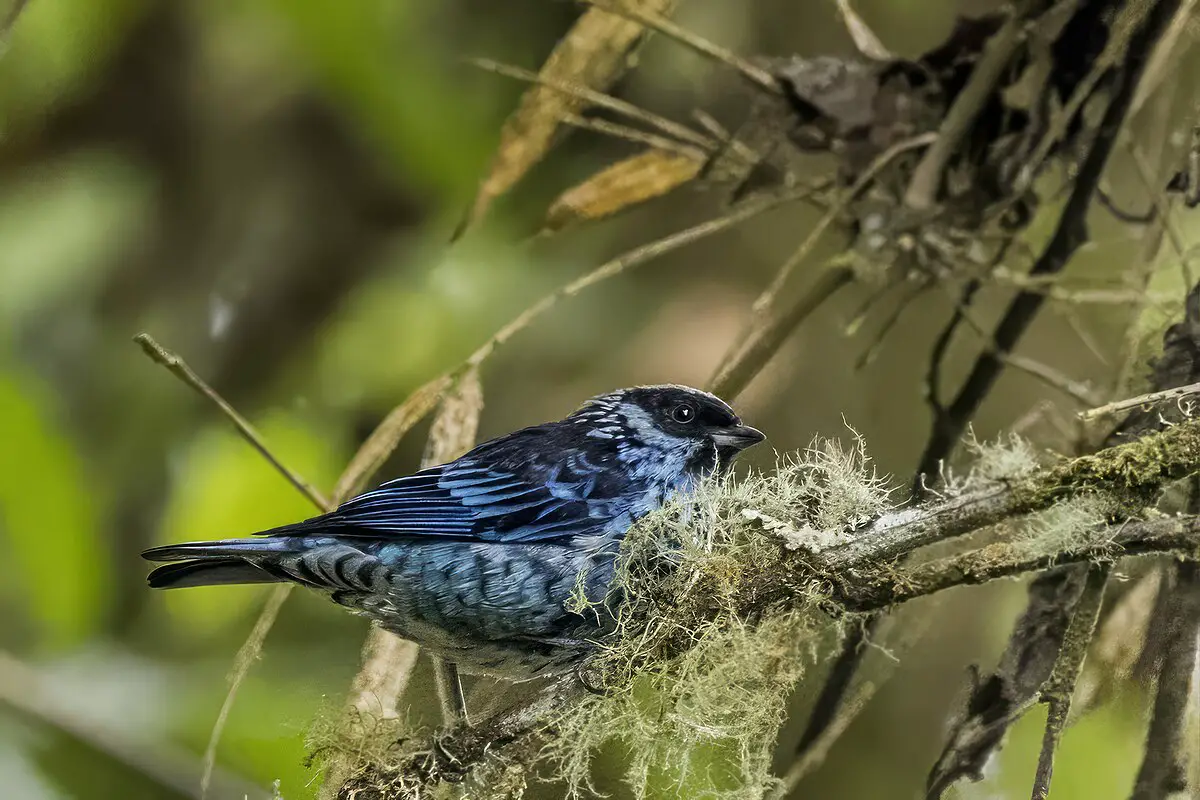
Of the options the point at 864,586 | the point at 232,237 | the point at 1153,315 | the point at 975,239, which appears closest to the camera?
the point at 864,586

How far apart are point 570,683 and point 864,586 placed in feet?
1.30

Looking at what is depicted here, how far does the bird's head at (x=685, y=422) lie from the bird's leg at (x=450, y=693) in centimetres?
41

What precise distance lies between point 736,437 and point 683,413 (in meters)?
0.08

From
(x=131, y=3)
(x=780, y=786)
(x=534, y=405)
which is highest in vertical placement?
(x=131, y=3)

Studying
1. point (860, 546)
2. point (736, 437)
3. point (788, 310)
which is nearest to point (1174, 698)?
point (860, 546)

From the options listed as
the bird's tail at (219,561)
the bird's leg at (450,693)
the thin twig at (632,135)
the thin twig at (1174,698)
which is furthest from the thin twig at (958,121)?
the bird's tail at (219,561)

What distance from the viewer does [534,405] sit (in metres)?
1.58

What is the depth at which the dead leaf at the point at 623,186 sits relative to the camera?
178cm

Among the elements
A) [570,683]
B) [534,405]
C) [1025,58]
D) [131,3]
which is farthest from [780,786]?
[131,3]

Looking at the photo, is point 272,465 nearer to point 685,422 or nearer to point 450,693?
point 450,693

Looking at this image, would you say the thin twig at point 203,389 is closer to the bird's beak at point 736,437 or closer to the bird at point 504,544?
the bird at point 504,544

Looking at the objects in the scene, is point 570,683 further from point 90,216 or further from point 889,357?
point 90,216

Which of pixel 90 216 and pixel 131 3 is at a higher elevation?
pixel 131 3

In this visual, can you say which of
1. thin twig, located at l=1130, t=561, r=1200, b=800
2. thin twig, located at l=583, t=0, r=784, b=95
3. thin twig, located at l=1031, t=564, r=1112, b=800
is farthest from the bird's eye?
thin twig, located at l=583, t=0, r=784, b=95
